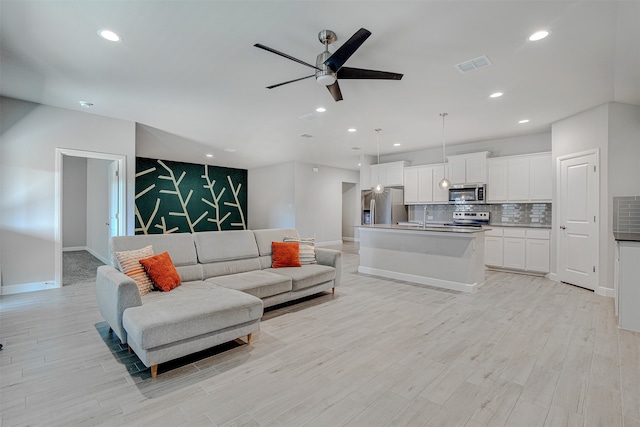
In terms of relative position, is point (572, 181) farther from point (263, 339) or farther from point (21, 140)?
point (21, 140)

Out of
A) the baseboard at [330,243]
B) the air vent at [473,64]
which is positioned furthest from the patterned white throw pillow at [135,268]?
the baseboard at [330,243]

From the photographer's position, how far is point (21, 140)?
14.3 feet

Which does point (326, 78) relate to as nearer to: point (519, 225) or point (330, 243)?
point (519, 225)

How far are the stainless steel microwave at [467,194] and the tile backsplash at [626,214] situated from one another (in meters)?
2.12

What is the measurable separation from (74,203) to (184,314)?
9320mm

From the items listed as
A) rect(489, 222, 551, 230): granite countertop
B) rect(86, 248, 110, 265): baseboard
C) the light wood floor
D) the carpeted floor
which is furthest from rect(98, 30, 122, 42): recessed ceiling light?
rect(489, 222, 551, 230): granite countertop

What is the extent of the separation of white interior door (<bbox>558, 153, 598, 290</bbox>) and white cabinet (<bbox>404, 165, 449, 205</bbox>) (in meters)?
2.17

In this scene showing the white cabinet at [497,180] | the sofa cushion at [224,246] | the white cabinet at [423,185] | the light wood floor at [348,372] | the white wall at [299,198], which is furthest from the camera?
the white wall at [299,198]

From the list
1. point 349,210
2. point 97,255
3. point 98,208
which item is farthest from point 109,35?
point 349,210

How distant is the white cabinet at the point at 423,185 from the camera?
22.5ft

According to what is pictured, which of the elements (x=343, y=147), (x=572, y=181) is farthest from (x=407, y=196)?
(x=572, y=181)

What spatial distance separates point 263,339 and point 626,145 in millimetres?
5601

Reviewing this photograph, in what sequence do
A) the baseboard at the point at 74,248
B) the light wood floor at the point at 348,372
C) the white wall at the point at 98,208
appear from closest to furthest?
the light wood floor at the point at 348,372 < the white wall at the point at 98,208 < the baseboard at the point at 74,248

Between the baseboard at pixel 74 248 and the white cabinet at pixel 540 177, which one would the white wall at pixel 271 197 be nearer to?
the baseboard at pixel 74 248
